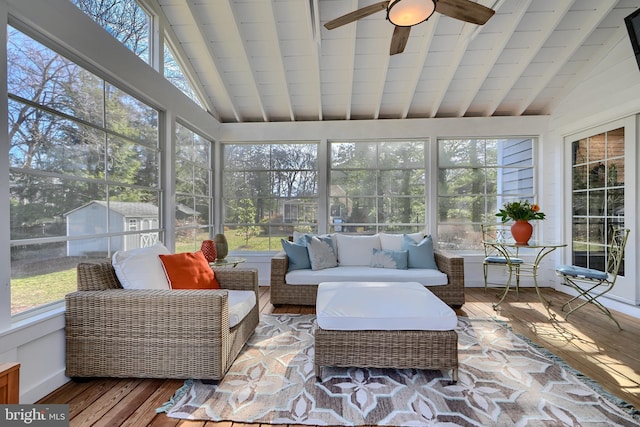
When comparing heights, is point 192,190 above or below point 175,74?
below

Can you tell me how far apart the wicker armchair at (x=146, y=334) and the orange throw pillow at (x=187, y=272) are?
34cm

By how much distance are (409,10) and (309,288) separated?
2.90 m

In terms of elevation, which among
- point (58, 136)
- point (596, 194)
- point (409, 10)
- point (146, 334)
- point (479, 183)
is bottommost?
point (146, 334)

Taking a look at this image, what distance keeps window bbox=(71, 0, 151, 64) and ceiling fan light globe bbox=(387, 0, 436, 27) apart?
2.39 m

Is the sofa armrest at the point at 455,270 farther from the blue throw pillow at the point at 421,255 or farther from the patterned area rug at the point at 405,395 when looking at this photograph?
the patterned area rug at the point at 405,395

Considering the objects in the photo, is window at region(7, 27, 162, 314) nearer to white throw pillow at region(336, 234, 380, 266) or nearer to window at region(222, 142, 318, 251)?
window at region(222, 142, 318, 251)

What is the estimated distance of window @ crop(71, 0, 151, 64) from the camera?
8.20ft

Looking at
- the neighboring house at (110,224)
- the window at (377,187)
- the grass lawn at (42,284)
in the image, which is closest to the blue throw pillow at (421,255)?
the window at (377,187)

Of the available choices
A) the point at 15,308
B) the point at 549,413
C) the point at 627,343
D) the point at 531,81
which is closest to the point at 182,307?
the point at 15,308

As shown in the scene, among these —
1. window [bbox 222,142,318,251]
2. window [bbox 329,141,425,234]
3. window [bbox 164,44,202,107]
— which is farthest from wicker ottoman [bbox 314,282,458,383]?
window [bbox 164,44,202,107]

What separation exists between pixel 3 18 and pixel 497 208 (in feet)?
18.5

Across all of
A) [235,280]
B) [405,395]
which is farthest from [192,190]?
[405,395]

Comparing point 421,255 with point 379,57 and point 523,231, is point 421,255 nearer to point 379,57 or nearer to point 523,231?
point 523,231

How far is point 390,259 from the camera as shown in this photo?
3.85 metres
